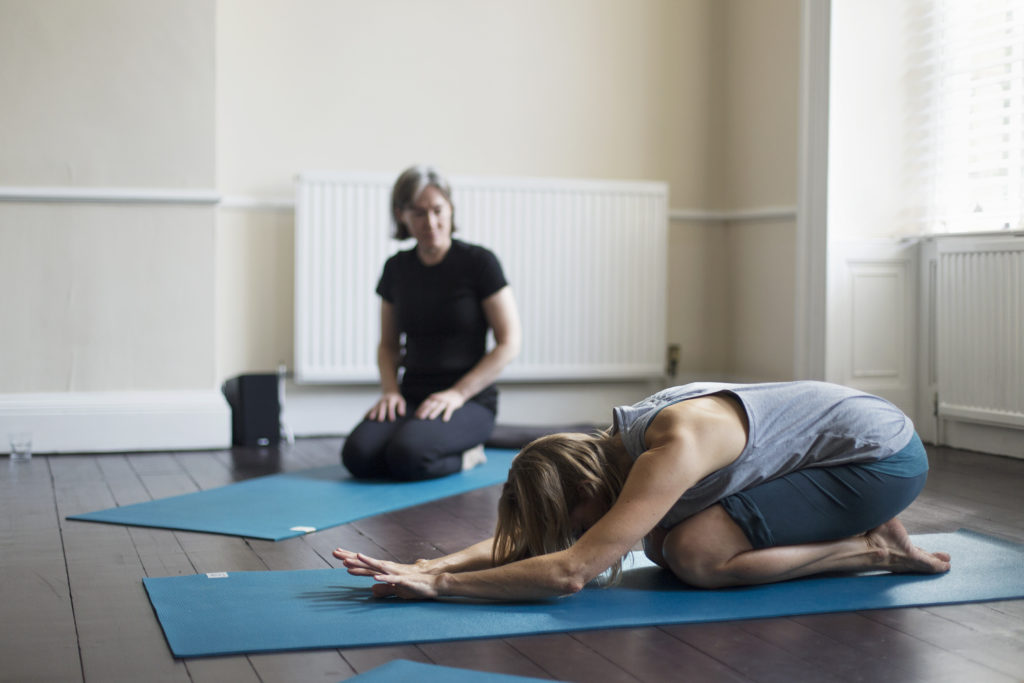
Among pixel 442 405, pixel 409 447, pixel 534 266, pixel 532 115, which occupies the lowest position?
pixel 409 447

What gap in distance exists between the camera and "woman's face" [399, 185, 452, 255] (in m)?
3.53

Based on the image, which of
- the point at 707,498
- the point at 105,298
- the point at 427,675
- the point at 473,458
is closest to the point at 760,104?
the point at 473,458

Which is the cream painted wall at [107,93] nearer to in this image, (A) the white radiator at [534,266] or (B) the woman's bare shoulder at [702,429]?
(A) the white radiator at [534,266]

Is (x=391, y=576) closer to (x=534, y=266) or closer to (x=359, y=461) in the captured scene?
(x=359, y=461)

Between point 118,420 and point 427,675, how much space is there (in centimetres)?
271

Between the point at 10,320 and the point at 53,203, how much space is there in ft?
1.42

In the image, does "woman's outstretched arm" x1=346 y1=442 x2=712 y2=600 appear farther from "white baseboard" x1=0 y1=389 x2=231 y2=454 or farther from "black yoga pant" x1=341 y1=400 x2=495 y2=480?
"white baseboard" x1=0 y1=389 x2=231 y2=454

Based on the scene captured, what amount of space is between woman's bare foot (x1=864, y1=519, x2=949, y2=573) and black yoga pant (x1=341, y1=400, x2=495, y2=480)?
1542 mm

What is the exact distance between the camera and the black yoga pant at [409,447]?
3387 millimetres

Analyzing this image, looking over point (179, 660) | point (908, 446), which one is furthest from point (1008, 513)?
point (179, 660)

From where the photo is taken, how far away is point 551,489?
1828mm

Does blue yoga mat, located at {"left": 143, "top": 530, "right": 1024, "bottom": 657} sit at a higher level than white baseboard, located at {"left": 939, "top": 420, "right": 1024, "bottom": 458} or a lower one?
lower

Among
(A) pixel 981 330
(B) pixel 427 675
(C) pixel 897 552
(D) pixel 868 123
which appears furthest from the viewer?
(D) pixel 868 123

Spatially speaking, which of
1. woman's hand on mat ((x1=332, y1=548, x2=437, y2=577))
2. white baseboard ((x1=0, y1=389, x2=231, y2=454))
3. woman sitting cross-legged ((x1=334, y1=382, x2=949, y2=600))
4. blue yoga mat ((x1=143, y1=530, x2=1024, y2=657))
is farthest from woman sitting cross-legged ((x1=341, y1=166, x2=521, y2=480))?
woman's hand on mat ((x1=332, y1=548, x2=437, y2=577))
